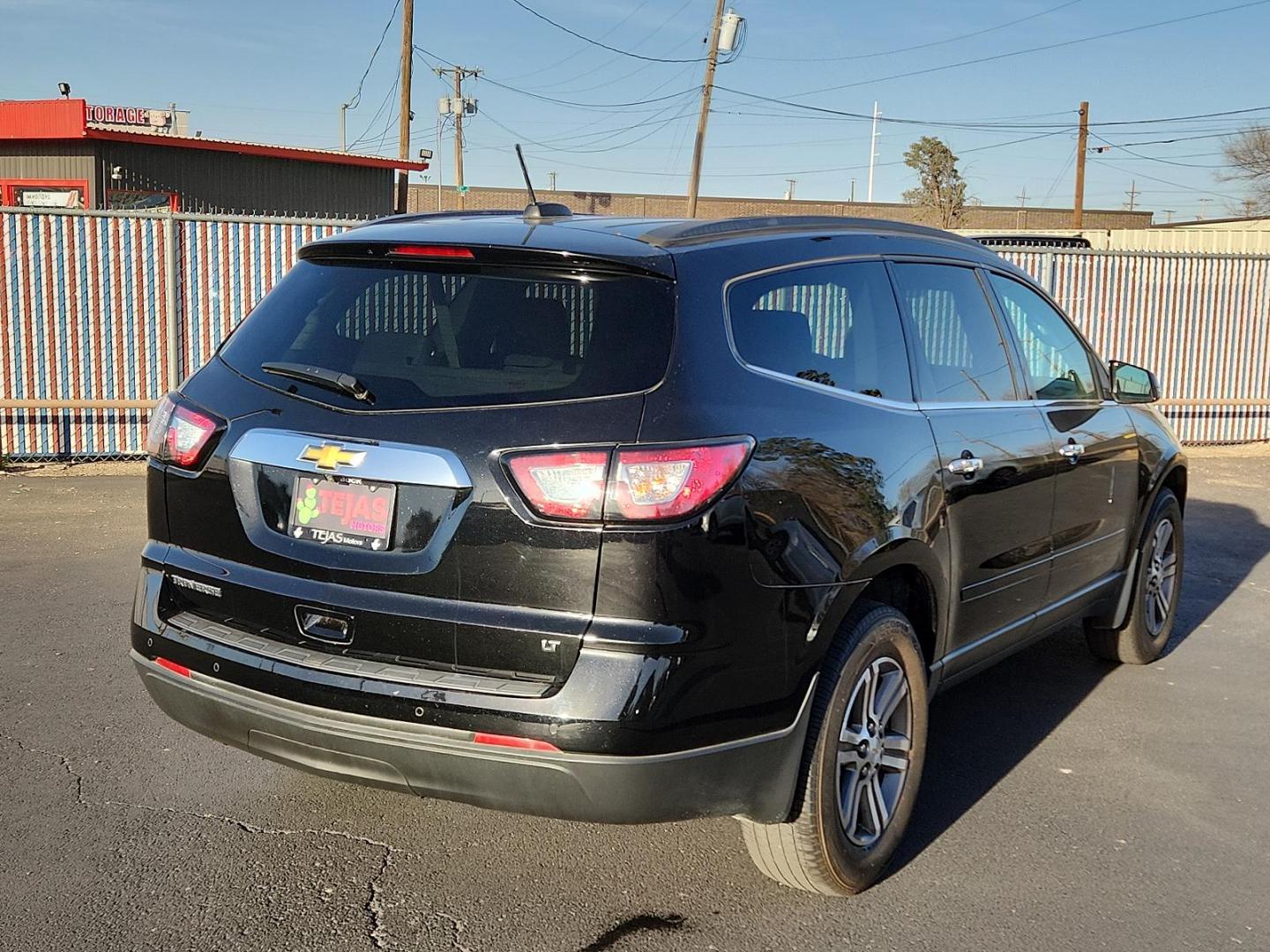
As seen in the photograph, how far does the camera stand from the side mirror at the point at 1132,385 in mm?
5492

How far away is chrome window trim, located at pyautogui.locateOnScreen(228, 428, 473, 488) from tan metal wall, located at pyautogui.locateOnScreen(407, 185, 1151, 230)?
58217mm

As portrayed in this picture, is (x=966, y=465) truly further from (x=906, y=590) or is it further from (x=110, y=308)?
(x=110, y=308)

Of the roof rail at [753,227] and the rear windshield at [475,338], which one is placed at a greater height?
the roof rail at [753,227]

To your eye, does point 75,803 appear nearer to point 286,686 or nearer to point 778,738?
point 286,686

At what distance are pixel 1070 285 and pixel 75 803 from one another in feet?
39.0

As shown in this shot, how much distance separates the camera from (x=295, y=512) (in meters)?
3.21

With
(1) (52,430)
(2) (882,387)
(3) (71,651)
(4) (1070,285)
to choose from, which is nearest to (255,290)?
(1) (52,430)

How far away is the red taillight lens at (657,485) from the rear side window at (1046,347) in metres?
2.24

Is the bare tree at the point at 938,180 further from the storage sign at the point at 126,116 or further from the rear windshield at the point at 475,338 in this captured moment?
the rear windshield at the point at 475,338

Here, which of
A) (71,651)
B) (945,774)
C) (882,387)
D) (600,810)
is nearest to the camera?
(600,810)

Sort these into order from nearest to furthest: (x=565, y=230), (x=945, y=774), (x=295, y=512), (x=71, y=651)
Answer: (x=295, y=512)
(x=565, y=230)
(x=945, y=774)
(x=71, y=651)

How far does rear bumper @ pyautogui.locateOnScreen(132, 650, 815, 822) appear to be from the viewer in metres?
2.96

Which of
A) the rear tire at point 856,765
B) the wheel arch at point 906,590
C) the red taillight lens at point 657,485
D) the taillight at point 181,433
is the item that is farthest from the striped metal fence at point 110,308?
the red taillight lens at point 657,485

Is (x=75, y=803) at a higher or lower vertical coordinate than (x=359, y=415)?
lower
